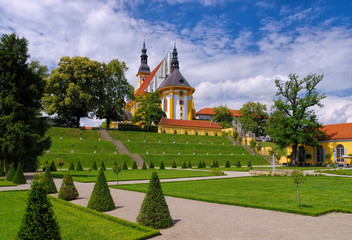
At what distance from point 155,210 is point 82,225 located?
2.12 metres

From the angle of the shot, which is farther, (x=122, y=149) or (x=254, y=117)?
(x=254, y=117)

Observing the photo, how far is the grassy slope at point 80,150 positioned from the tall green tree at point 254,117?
42.9 metres

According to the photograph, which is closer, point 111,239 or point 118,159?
point 111,239

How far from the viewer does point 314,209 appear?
985 cm

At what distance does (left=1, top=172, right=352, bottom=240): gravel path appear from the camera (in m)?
6.90

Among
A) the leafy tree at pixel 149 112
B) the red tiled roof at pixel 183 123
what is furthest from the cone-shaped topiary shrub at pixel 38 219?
the leafy tree at pixel 149 112

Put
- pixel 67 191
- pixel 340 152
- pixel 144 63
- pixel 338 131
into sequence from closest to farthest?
pixel 67 191 → pixel 340 152 → pixel 338 131 → pixel 144 63

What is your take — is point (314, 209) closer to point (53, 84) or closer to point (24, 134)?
point (24, 134)

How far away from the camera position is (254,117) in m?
81.6

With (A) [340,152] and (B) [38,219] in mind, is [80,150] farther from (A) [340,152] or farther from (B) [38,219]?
(A) [340,152]

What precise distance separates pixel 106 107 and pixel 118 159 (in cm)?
1771

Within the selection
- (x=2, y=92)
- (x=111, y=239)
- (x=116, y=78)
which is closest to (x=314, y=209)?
(x=111, y=239)

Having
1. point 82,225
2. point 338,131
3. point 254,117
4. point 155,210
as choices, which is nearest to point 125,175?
point 82,225

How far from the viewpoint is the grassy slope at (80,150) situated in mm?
34500
